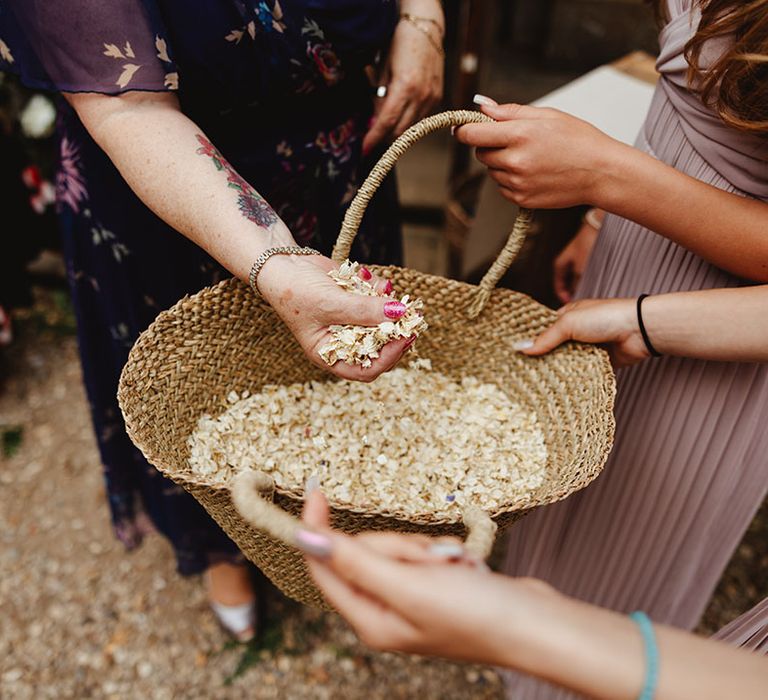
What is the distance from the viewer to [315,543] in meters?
0.65

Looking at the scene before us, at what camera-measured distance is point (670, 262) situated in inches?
51.4

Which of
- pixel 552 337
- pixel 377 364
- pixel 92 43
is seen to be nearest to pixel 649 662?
pixel 377 364

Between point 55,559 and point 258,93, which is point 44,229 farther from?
point 258,93

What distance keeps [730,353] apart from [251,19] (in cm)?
99

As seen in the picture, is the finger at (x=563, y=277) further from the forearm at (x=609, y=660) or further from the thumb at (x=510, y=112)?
the forearm at (x=609, y=660)

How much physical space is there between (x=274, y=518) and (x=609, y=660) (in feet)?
1.21

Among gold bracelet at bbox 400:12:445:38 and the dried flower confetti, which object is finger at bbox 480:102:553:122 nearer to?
gold bracelet at bbox 400:12:445:38

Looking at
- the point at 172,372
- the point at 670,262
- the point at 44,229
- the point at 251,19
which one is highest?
the point at 251,19

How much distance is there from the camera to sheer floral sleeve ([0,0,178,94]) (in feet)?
3.18

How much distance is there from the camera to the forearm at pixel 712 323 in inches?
41.6

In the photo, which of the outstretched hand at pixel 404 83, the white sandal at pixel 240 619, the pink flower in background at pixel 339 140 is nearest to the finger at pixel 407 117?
the outstretched hand at pixel 404 83

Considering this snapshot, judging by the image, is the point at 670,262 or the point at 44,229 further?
the point at 44,229

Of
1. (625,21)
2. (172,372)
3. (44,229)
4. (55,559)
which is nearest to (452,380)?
(172,372)

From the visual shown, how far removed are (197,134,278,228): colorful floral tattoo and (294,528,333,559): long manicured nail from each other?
1.91ft
